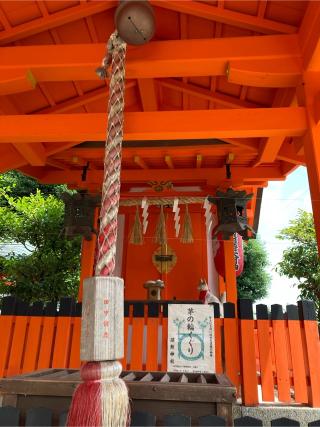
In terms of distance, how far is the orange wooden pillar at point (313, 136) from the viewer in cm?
281

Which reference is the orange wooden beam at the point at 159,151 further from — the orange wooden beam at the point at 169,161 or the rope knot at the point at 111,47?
the rope knot at the point at 111,47

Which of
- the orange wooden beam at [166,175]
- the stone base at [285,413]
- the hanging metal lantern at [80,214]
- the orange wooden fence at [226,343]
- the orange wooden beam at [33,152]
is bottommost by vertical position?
the stone base at [285,413]

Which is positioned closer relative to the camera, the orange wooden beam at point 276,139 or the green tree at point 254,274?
the orange wooden beam at point 276,139

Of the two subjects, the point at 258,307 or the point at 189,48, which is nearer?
the point at 189,48

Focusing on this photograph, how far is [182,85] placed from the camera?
4.18m

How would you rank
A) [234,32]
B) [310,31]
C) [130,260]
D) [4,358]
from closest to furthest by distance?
[310,31] → [234,32] → [4,358] → [130,260]

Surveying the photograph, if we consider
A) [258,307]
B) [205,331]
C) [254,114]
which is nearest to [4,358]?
[205,331]

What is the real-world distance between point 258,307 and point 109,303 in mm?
2469

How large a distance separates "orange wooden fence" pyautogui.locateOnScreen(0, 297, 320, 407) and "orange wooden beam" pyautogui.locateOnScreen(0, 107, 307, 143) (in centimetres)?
173

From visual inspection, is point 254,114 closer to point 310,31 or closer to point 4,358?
point 310,31

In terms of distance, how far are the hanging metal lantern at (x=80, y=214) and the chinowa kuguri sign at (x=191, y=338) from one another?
215 cm

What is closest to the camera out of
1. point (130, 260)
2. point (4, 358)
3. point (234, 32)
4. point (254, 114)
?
point (254, 114)

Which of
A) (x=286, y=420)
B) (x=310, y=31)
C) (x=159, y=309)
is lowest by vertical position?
(x=286, y=420)

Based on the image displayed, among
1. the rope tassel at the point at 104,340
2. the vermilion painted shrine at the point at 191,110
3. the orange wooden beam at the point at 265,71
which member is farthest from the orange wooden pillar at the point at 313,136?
the rope tassel at the point at 104,340
